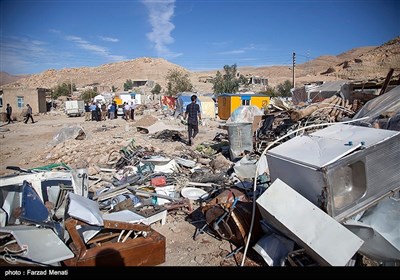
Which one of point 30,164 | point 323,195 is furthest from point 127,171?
point 323,195

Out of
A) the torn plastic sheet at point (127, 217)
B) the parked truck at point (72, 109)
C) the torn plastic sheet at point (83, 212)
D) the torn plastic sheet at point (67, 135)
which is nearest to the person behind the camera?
the torn plastic sheet at point (83, 212)

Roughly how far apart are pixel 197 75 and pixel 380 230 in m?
78.1

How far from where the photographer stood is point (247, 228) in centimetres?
325

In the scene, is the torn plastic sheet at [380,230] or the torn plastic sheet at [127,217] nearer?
Result: the torn plastic sheet at [380,230]

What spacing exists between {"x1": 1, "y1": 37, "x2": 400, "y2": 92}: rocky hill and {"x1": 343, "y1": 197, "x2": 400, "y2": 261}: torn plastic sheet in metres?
47.1

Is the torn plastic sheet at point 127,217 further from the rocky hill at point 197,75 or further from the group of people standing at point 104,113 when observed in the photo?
the rocky hill at point 197,75

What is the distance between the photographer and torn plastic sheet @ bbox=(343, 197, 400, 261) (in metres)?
2.53

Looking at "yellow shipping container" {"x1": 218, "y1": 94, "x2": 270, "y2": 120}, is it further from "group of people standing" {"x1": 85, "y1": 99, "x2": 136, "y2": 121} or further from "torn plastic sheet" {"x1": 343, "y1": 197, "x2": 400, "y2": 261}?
"torn plastic sheet" {"x1": 343, "y1": 197, "x2": 400, "y2": 261}

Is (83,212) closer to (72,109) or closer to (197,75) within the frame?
(72,109)

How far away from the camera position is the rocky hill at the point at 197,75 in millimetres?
45316

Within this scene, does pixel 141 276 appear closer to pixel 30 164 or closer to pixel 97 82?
pixel 30 164

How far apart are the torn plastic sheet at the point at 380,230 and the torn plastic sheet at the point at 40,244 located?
2967 mm

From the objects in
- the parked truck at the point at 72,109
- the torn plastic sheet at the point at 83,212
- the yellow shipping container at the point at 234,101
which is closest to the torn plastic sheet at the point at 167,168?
the torn plastic sheet at the point at 83,212

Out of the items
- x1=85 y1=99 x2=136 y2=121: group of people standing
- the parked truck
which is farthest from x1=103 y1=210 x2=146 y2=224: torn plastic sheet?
the parked truck
